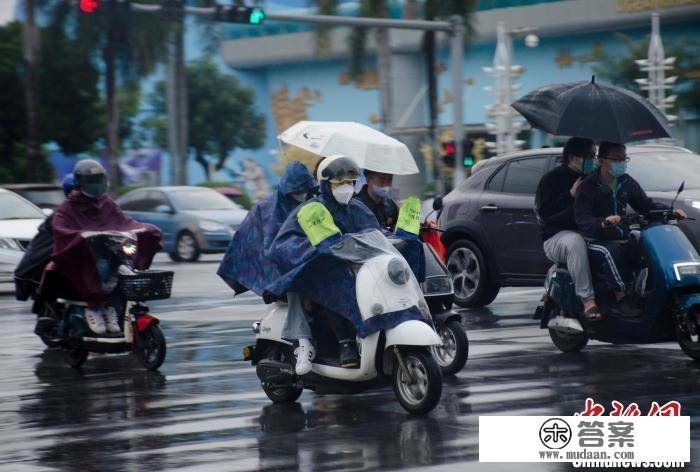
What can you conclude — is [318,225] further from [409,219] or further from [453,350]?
[453,350]

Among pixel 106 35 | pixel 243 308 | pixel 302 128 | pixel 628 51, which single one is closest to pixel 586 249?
pixel 302 128

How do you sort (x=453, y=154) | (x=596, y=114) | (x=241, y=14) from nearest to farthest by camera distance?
(x=596, y=114) → (x=241, y=14) → (x=453, y=154)

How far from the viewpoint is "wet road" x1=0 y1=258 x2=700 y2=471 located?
7.73 metres

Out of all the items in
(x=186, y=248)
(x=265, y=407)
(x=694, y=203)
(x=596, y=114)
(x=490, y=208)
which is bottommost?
(x=186, y=248)

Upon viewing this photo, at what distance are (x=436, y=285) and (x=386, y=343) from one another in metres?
1.98

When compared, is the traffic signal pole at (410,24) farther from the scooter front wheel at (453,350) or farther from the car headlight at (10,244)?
the scooter front wheel at (453,350)

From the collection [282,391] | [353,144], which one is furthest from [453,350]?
[353,144]

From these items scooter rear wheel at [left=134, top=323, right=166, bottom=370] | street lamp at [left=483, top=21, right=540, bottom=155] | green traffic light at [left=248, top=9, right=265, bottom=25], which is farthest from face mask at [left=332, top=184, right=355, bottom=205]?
street lamp at [left=483, top=21, right=540, bottom=155]

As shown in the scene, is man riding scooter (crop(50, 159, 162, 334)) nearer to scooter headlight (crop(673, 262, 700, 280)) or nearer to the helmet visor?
the helmet visor

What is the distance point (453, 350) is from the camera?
1075 centimetres

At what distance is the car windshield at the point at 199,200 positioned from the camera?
2966 centimetres

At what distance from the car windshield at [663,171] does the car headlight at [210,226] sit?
14416 mm

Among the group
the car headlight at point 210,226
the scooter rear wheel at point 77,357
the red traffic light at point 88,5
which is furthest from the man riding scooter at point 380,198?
the car headlight at point 210,226

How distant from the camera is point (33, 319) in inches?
659
